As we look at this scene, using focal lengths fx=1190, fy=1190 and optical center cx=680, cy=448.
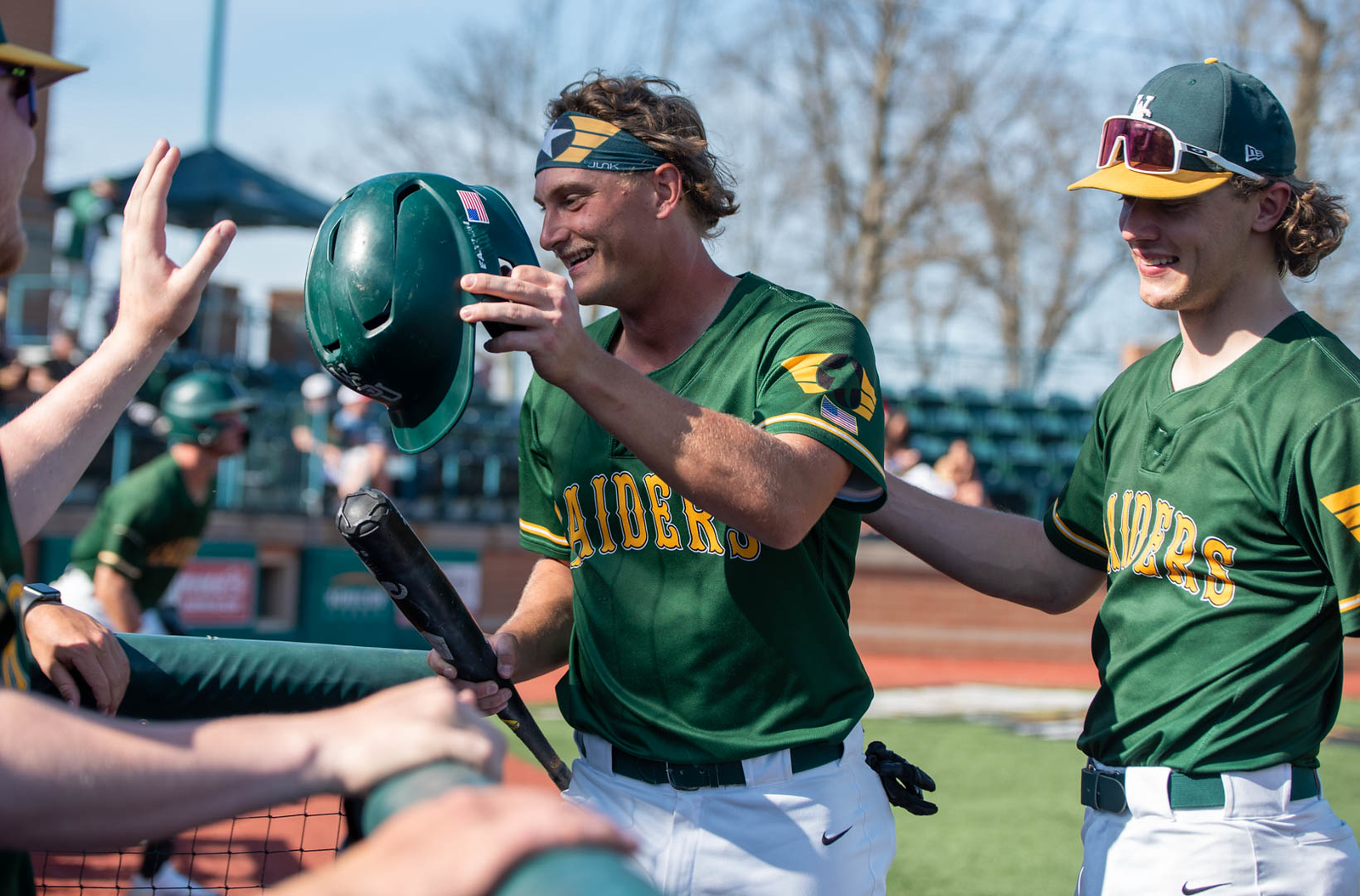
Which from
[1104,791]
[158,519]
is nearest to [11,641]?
[1104,791]

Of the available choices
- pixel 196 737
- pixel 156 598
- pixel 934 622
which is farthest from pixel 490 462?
pixel 196 737

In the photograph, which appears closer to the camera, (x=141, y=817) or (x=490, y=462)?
(x=141, y=817)

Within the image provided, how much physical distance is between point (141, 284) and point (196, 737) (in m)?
1.19

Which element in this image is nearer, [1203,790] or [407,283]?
[407,283]

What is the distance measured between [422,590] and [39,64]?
1031 mm

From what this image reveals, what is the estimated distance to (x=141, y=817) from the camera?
3.64 feet

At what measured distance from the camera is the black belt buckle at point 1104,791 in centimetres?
248

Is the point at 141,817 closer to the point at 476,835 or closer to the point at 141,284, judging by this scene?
the point at 476,835

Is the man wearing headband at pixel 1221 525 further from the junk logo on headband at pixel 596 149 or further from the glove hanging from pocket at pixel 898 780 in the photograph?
the junk logo on headband at pixel 596 149

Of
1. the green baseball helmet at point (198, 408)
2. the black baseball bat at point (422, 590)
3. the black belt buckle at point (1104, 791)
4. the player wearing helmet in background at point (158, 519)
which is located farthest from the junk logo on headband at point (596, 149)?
the green baseball helmet at point (198, 408)

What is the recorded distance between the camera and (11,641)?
4.88 ft

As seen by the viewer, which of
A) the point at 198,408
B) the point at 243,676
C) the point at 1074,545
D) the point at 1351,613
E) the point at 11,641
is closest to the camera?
the point at 11,641

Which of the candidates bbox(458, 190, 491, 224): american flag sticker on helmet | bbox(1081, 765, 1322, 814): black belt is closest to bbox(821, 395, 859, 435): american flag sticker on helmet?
bbox(458, 190, 491, 224): american flag sticker on helmet

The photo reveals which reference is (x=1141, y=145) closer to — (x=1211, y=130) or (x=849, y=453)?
(x=1211, y=130)
